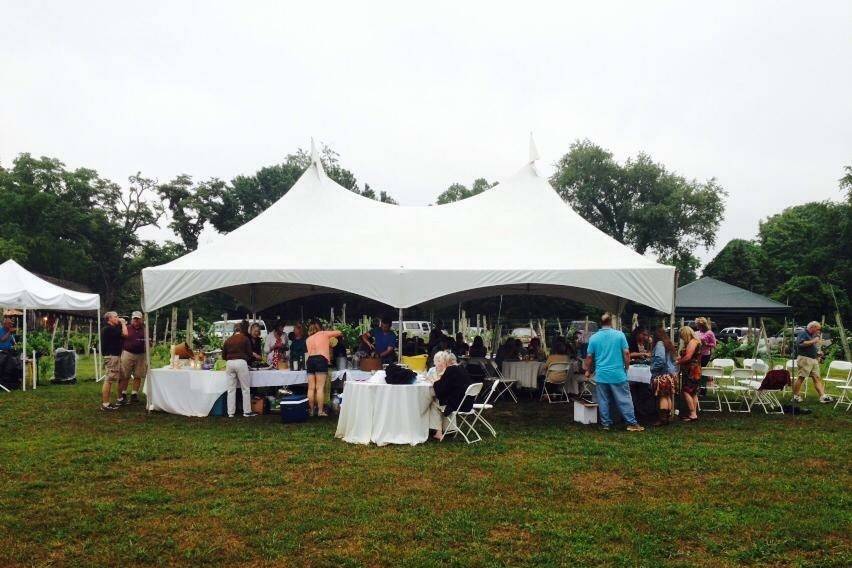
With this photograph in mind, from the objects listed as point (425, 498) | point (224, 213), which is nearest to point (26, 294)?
point (425, 498)

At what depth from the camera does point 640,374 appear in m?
8.90

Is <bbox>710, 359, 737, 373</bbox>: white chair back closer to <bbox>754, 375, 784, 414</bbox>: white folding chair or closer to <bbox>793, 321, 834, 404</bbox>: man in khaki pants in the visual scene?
<bbox>754, 375, 784, 414</bbox>: white folding chair

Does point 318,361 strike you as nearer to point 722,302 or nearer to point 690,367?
point 690,367

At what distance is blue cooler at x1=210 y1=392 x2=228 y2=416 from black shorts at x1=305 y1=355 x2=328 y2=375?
1.43m

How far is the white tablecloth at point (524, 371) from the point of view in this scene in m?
11.1

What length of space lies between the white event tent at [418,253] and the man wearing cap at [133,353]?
74 centimetres

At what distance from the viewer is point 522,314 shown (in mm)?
32125

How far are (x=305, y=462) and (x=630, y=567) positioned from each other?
3341 mm

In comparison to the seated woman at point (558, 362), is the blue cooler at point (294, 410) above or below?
below

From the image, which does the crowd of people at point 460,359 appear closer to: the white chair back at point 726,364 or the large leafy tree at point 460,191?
the white chair back at point 726,364

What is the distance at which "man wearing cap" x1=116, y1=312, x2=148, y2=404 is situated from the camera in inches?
368

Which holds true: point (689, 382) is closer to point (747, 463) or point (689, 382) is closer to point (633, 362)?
point (633, 362)

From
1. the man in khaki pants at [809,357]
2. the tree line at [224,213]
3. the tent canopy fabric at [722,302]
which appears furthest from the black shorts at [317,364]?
the tree line at [224,213]

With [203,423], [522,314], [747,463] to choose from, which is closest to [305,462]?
[203,423]
